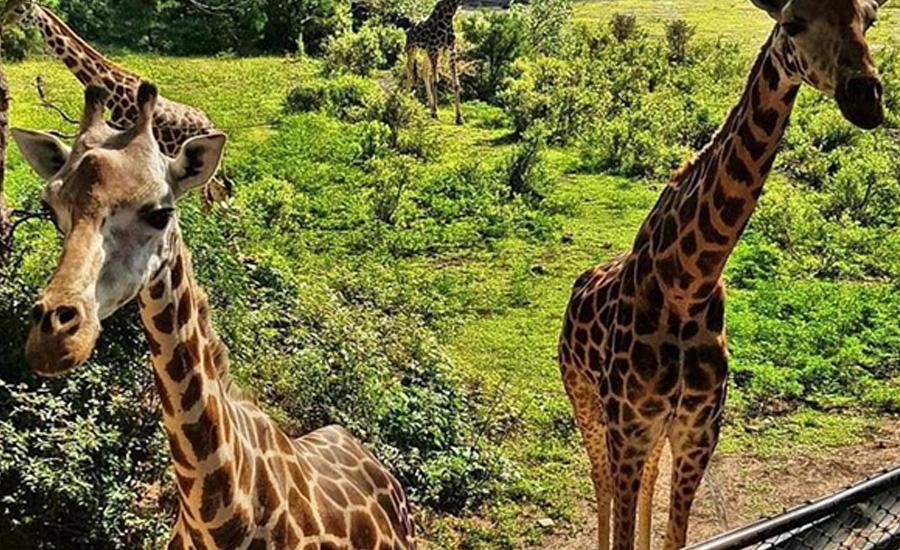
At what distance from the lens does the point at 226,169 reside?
492 inches

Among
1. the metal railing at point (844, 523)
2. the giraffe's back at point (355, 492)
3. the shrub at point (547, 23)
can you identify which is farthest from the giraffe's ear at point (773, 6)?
the shrub at point (547, 23)

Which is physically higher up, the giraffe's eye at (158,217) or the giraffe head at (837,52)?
the giraffe head at (837,52)

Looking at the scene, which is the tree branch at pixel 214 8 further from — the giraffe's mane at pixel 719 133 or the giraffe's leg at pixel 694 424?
the giraffe's leg at pixel 694 424

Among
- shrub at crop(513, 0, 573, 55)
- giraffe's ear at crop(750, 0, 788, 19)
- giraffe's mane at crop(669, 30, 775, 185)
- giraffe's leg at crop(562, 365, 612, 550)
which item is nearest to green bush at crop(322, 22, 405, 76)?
shrub at crop(513, 0, 573, 55)

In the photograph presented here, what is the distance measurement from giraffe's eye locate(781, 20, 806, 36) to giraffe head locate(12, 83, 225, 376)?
221cm

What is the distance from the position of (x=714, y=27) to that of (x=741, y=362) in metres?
14.0

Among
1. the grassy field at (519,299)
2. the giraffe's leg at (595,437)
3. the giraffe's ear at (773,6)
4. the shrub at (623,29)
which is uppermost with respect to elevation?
the giraffe's ear at (773,6)

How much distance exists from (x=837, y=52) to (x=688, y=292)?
1410mm

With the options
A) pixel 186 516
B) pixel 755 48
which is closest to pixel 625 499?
pixel 186 516

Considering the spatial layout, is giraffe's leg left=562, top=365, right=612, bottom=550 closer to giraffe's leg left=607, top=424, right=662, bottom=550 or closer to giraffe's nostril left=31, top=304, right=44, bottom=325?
giraffe's leg left=607, top=424, right=662, bottom=550

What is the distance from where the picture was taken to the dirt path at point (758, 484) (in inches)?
270

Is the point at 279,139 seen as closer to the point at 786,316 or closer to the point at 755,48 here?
the point at 786,316

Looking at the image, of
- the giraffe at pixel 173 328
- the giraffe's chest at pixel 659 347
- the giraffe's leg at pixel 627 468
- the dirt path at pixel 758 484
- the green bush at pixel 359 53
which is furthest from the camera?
the green bush at pixel 359 53

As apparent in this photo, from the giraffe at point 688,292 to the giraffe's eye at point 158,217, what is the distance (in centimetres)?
244
